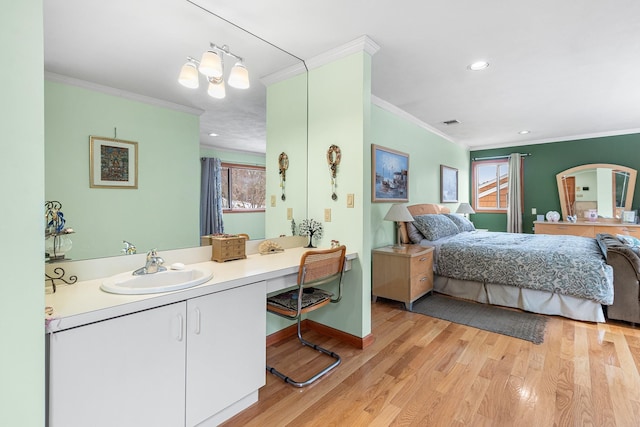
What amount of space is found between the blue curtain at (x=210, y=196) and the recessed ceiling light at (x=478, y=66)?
238cm

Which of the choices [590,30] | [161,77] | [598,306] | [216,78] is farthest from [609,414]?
[161,77]

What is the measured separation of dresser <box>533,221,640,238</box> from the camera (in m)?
4.94

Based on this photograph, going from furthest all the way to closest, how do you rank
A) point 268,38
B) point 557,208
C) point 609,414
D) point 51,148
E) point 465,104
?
1. point 557,208
2. point 465,104
3. point 268,38
4. point 609,414
5. point 51,148

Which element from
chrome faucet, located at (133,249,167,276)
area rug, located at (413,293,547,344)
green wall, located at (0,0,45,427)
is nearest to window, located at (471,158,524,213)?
area rug, located at (413,293,547,344)

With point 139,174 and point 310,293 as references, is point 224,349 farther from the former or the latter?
point 139,174

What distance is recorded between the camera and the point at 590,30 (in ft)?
7.10

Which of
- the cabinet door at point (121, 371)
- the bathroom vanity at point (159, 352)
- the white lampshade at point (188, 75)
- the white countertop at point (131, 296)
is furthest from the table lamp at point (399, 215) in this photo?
the cabinet door at point (121, 371)

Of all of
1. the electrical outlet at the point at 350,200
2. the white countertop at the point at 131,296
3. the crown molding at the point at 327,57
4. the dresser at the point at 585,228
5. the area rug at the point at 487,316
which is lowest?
the area rug at the point at 487,316

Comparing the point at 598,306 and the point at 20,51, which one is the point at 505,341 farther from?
the point at 20,51

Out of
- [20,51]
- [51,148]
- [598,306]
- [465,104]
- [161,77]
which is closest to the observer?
[20,51]

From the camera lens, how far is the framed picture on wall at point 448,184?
17.5 feet

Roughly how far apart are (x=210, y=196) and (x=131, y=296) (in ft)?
2.87

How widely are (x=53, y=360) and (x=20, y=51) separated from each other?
104 centimetres

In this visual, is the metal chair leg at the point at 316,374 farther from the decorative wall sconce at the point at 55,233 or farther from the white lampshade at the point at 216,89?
the white lampshade at the point at 216,89
